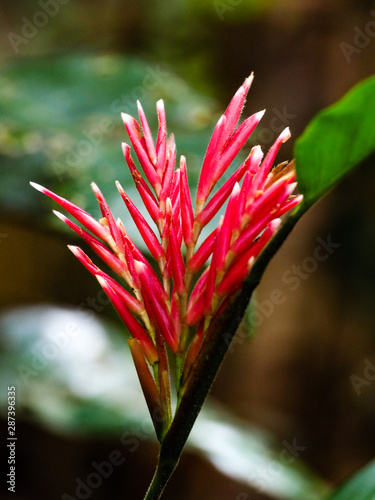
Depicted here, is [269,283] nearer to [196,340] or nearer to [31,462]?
[31,462]

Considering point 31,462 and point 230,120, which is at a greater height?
point 230,120

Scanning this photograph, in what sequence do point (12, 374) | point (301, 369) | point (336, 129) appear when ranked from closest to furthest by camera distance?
point (336, 129), point (12, 374), point (301, 369)

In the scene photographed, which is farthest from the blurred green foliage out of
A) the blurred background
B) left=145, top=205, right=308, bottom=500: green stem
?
left=145, top=205, right=308, bottom=500: green stem

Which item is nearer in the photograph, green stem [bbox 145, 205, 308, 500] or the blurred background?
green stem [bbox 145, 205, 308, 500]

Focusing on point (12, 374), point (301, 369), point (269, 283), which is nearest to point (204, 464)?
point (301, 369)

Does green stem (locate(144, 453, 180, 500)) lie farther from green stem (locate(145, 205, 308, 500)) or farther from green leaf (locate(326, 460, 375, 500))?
green leaf (locate(326, 460, 375, 500))

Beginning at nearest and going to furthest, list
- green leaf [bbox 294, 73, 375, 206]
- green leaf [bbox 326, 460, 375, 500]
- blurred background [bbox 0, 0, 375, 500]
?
green leaf [bbox 294, 73, 375, 206] → green leaf [bbox 326, 460, 375, 500] → blurred background [bbox 0, 0, 375, 500]
